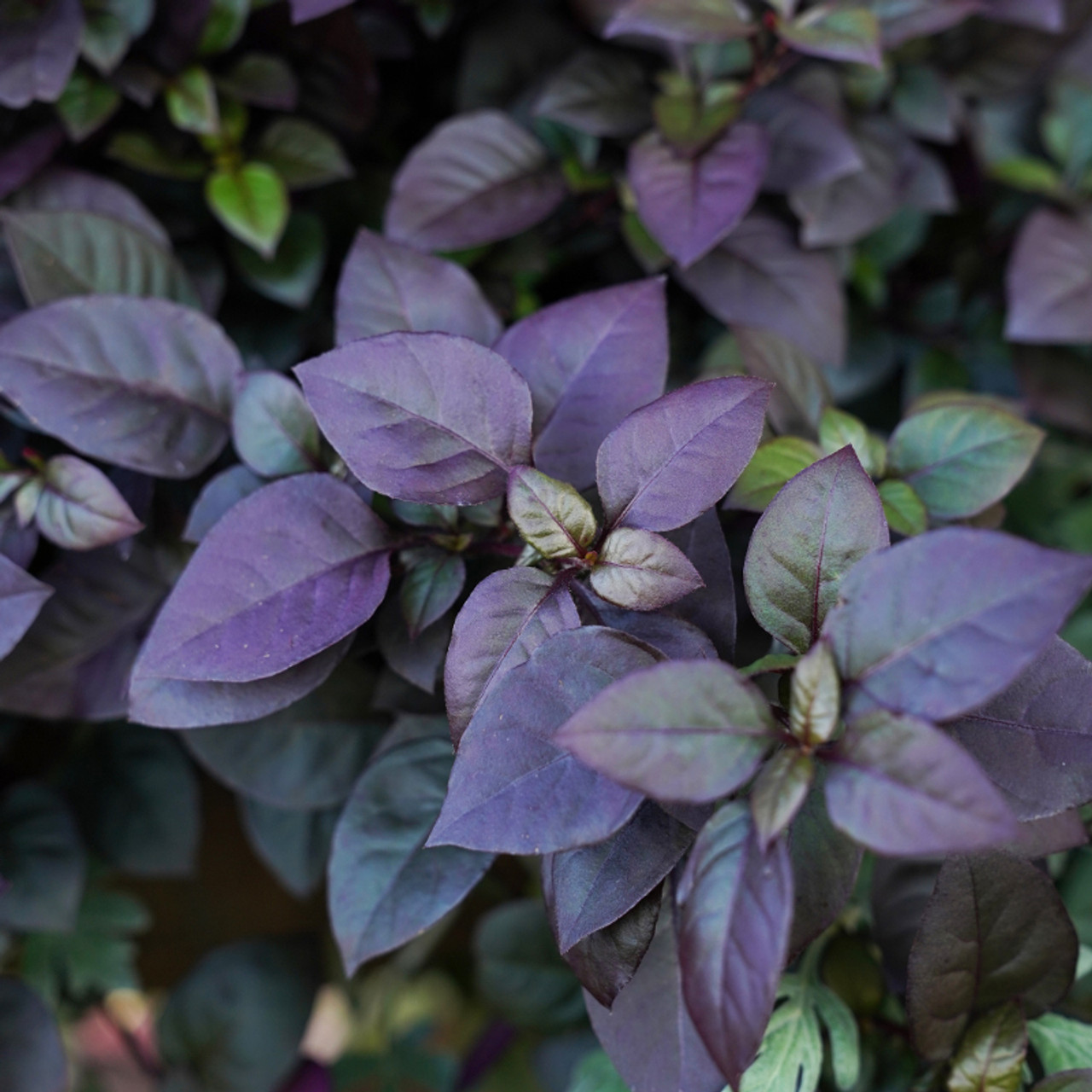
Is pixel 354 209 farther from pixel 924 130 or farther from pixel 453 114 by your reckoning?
pixel 924 130

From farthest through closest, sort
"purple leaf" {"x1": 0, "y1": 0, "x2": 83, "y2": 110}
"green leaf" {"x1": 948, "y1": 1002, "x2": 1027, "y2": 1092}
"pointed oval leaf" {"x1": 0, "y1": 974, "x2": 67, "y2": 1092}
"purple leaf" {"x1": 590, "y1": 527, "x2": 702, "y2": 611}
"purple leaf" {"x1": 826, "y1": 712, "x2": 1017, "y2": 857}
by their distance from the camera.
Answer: "pointed oval leaf" {"x1": 0, "y1": 974, "x2": 67, "y2": 1092}
"purple leaf" {"x1": 0, "y1": 0, "x2": 83, "y2": 110}
"green leaf" {"x1": 948, "y1": 1002, "x2": 1027, "y2": 1092}
"purple leaf" {"x1": 590, "y1": 527, "x2": 702, "y2": 611}
"purple leaf" {"x1": 826, "y1": 712, "x2": 1017, "y2": 857}

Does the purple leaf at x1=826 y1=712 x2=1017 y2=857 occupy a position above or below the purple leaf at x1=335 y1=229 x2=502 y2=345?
below

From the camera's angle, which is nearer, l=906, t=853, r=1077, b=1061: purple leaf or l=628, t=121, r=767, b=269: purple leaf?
l=906, t=853, r=1077, b=1061: purple leaf

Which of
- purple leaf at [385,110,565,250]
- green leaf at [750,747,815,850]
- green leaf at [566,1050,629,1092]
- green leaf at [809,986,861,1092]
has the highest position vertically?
purple leaf at [385,110,565,250]

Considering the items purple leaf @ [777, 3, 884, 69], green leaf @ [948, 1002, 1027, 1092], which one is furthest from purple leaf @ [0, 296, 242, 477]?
green leaf @ [948, 1002, 1027, 1092]

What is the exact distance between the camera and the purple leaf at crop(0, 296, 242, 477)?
1.90 ft

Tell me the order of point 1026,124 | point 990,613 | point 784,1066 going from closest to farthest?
point 990,613 < point 784,1066 < point 1026,124

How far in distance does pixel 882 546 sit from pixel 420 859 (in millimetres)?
309

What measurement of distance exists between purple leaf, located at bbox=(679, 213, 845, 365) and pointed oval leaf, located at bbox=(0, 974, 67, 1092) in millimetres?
764

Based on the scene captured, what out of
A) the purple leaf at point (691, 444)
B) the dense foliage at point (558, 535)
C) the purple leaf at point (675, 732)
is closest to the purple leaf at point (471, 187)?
the dense foliage at point (558, 535)

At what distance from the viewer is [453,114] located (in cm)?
91

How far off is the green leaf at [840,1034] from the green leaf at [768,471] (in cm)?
31

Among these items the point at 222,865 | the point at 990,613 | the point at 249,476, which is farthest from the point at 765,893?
the point at 222,865

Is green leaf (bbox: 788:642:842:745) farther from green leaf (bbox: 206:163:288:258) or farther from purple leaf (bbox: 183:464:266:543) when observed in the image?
green leaf (bbox: 206:163:288:258)
